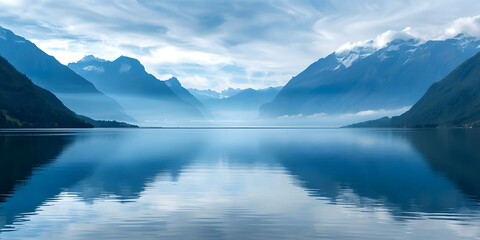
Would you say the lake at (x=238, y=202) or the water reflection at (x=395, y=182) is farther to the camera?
the water reflection at (x=395, y=182)

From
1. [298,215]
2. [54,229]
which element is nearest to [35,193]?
[54,229]

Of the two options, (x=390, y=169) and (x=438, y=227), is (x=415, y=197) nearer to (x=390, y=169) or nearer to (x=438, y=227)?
(x=438, y=227)

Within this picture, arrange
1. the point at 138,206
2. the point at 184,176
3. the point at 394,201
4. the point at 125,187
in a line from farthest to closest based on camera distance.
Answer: the point at 184,176, the point at 125,187, the point at 394,201, the point at 138,206

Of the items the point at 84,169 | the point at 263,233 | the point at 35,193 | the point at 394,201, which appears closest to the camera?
the point at 263,233

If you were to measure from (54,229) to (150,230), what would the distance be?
8446mm

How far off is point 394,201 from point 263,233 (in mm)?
23332

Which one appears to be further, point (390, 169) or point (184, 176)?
point (390, 169)

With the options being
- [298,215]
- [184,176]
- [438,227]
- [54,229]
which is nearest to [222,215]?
[298,215]

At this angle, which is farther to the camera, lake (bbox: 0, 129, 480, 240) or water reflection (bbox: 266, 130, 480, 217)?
water reflection (bbox: 266, 130, 480, 217)

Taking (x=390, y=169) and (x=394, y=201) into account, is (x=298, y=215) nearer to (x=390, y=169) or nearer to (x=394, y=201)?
(x=394, y=201)

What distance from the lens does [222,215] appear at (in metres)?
51.8

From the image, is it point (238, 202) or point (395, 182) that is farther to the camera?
point (395, 182)

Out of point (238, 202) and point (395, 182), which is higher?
point (395, 182)

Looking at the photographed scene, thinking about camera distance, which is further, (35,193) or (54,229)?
(35,193)
